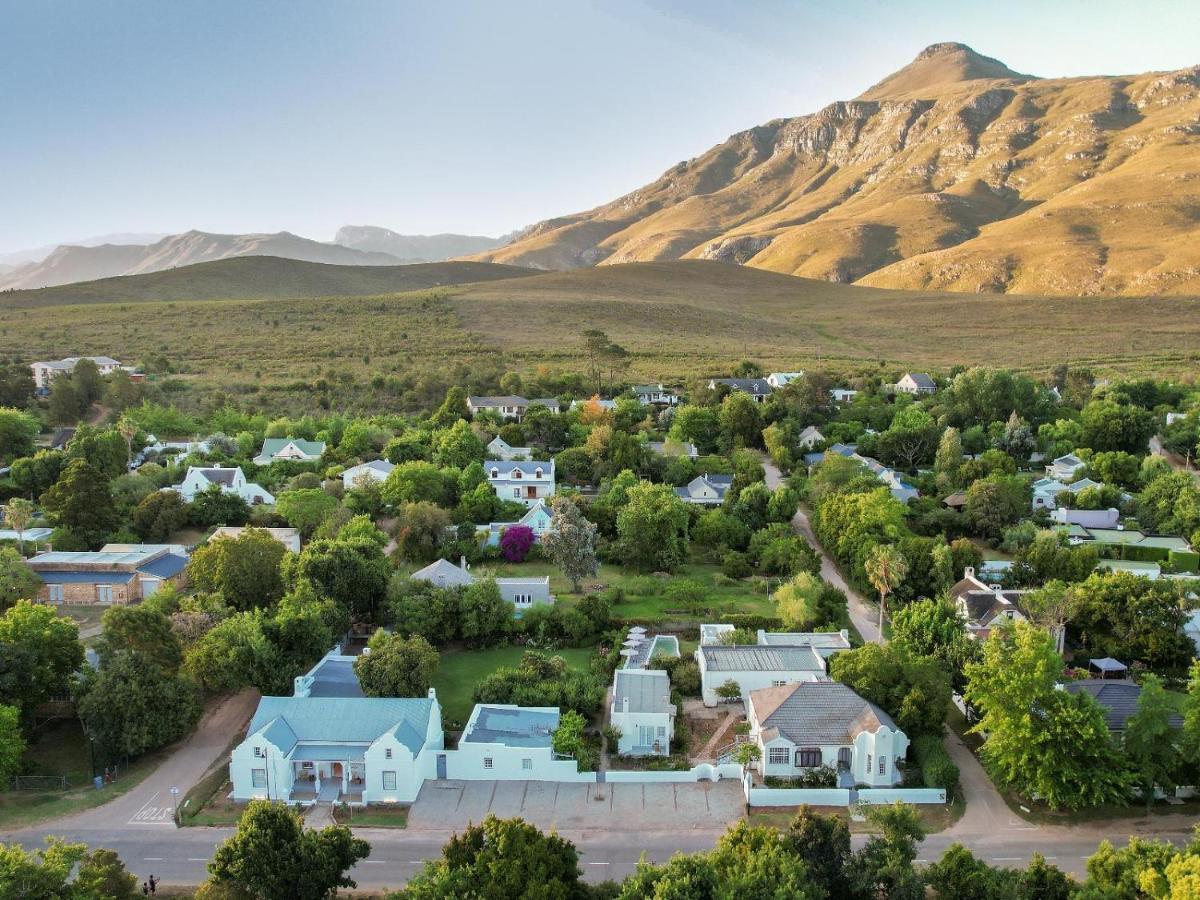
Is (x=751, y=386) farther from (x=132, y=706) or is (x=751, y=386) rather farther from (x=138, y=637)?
(x=132, y=706)

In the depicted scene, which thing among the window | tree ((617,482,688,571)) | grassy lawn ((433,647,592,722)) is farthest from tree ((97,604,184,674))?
tree ((617,482,688,571))

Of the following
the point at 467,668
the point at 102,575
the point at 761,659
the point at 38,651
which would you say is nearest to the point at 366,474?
the point at 102,575

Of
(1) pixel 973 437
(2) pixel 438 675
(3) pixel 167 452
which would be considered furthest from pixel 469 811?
(1) pixel 973 437

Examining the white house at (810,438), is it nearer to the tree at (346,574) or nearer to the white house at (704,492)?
the white house at (704,492)

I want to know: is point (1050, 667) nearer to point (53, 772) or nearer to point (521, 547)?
point (521, 547)

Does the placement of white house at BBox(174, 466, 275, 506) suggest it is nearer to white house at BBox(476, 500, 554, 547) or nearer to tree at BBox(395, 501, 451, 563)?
tree at BBox(395, 501, 451, 563)
